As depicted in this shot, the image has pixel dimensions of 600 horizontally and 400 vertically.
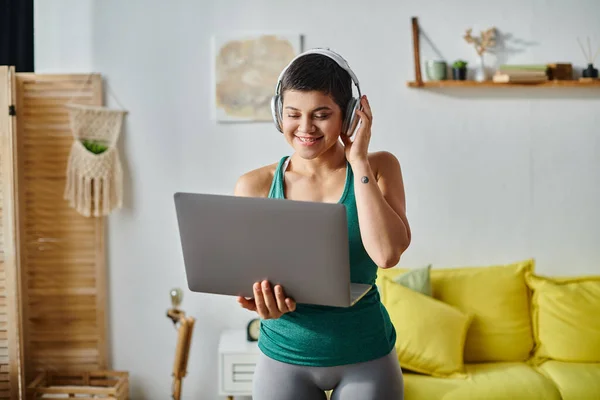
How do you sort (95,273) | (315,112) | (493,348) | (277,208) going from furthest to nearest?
(95,273) < (493,348) < (315,112) < (277,208)

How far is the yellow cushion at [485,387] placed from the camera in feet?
8.96

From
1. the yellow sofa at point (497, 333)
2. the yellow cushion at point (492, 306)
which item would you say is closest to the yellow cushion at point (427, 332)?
the yellow sofa at point (497, 333)

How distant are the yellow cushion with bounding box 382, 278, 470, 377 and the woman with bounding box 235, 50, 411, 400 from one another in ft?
5.35

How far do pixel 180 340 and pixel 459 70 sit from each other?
73.5 inches

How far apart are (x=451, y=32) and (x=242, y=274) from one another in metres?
2.52

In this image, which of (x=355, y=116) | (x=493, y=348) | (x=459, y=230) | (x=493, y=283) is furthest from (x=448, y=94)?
(x=355, y=116)

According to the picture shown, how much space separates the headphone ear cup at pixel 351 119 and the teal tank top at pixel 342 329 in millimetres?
103

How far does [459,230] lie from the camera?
3438 millimetres

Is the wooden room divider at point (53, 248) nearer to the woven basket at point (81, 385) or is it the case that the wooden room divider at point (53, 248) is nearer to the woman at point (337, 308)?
the woven basket at point (81, 385)

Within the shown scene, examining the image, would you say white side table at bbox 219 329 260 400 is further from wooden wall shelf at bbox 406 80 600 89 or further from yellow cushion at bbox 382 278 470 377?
wooden wall shelf at bbox 406 80 600 89

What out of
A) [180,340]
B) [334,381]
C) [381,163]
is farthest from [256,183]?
[180,340]

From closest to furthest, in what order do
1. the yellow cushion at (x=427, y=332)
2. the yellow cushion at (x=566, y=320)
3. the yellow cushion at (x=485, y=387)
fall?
the yellow cushion at (x=485, y=387) < the yellow cushion at (x=427, y=332) < the yellow cushion at (x=566, y=320)

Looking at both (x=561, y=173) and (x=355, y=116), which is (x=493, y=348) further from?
(x=355, y=116)

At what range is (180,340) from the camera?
3.09m
